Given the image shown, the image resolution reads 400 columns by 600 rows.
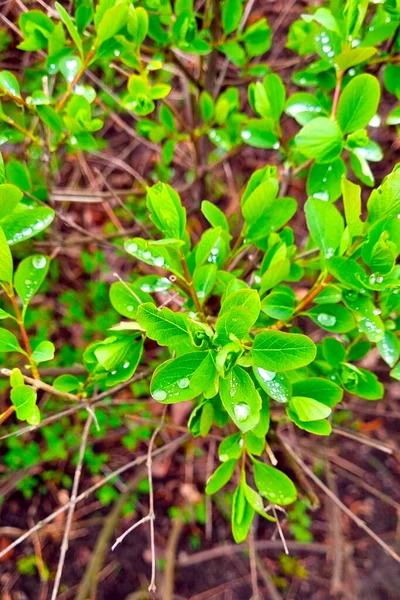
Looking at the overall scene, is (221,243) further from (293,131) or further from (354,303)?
(293,131)

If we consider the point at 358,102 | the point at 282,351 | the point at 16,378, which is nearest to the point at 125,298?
the point at 16,378

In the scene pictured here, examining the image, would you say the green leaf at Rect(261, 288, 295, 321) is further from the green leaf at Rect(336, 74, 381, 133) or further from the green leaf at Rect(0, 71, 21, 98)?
the green leaf at Rect(0, 71, 21, 98)

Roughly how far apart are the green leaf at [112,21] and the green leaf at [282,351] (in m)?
0.64

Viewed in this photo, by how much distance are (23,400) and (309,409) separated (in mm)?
470

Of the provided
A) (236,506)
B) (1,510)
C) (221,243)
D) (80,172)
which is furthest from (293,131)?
(1,510)

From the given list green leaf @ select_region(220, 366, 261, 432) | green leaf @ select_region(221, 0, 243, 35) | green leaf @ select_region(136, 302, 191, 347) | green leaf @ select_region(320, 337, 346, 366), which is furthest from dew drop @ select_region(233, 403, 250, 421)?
green leaf @ select_region(221, 0, 243, 35)

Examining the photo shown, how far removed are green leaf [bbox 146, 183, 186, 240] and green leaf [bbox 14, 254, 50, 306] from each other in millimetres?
279

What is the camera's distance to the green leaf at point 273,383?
75 cm

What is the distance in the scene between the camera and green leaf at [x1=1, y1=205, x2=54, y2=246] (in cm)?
86

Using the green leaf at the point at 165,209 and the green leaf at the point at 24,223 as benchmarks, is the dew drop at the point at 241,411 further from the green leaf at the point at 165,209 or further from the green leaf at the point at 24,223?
the green leaf at the point at 24,223

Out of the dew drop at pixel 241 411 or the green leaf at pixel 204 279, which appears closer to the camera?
the dew drop at pixel 241 411

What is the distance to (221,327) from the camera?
69cm

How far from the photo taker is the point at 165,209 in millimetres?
780

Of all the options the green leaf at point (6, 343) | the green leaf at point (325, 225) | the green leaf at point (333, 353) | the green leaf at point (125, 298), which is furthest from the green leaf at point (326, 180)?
the green leaf at point (6, 343)
